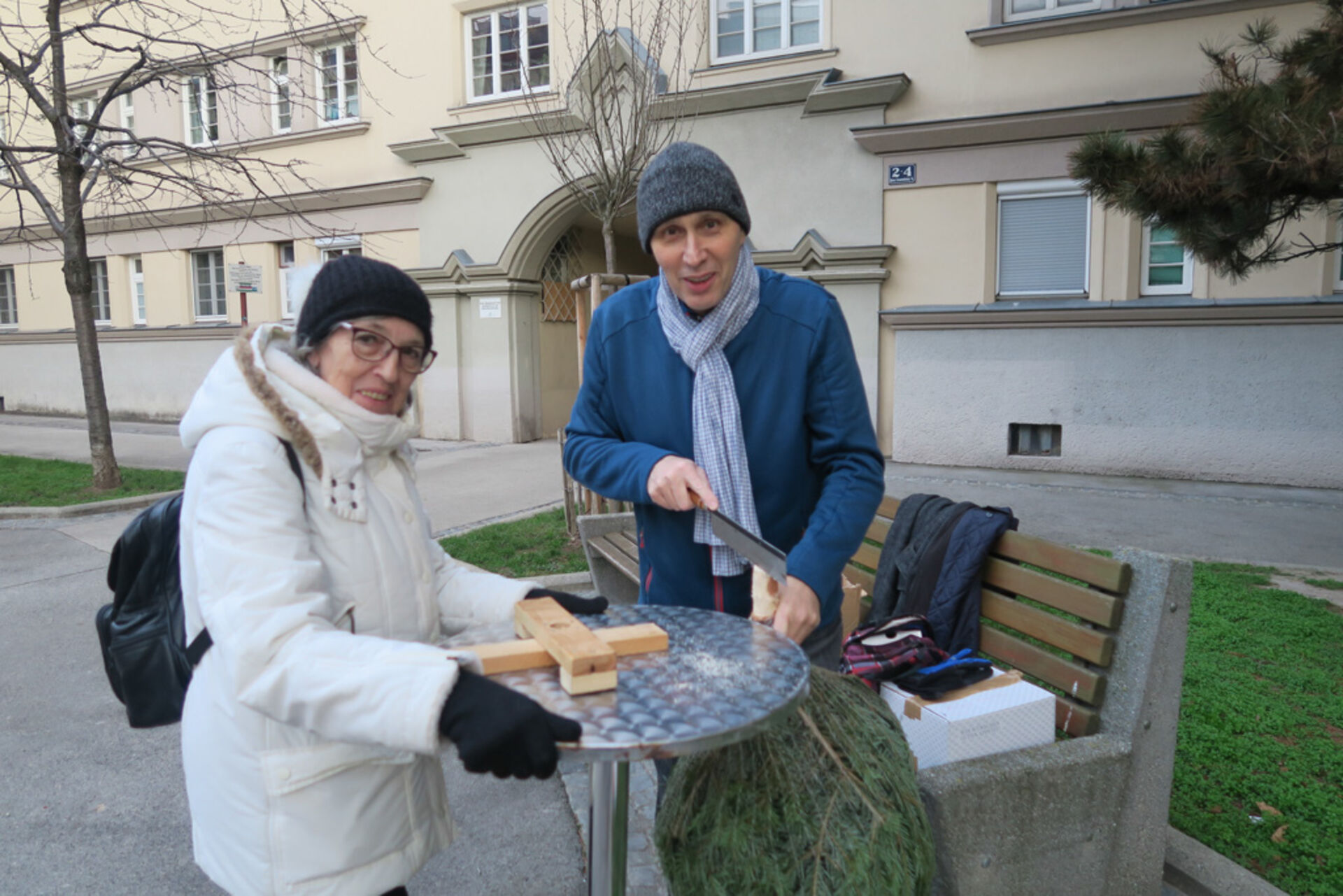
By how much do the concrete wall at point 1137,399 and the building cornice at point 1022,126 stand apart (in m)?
2.02

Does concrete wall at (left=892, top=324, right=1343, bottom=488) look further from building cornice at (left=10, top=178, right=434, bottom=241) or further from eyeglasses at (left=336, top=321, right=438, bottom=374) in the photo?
eyeglasses at (left=336, top=321, right=438, bottom=374)

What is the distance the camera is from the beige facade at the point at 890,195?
31.1 feet

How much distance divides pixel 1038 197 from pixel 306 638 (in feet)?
33.7

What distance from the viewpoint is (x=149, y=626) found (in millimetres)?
1803

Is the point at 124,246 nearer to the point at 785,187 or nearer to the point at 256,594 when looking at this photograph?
the point at 785,187

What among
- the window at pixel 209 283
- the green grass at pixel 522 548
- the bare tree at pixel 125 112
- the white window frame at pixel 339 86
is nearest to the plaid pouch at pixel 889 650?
the green grass at pixel 522 548

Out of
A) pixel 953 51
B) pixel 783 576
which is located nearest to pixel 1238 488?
pixel 953 51

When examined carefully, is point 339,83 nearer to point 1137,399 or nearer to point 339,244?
point 339,244

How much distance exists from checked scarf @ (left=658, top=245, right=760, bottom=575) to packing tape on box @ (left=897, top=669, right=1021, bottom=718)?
0.90 metres

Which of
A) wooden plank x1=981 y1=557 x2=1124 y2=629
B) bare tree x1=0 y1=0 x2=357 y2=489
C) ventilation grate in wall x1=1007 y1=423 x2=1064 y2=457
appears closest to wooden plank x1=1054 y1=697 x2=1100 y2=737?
wooden plank x1=981 y1=557 x2=1124 y2=629

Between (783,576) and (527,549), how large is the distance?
16.7 feet

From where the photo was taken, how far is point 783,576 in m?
1.84

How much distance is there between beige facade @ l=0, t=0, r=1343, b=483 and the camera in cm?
948

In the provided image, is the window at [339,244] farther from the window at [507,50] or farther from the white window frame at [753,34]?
the white window frame at [753,34]
